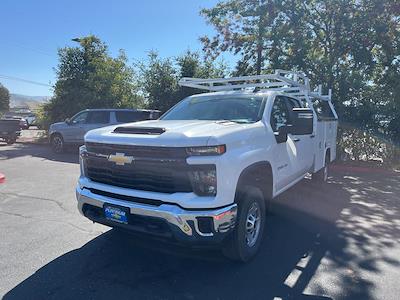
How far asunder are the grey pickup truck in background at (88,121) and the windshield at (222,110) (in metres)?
8.43

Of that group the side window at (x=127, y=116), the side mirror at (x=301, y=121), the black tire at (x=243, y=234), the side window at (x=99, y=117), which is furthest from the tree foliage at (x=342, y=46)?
the black tire at (x=243, y=234)

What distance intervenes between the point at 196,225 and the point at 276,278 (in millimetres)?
1078

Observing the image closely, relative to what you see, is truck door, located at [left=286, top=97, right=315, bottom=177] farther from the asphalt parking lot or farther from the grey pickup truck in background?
the grey pickup truck in background

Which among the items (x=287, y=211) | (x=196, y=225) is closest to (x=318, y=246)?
(x=287, y=211)

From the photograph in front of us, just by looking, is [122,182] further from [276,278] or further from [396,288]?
[396,288]

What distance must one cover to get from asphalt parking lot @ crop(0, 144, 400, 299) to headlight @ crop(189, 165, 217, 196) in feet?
3.13

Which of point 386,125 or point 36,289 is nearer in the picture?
point 36,289

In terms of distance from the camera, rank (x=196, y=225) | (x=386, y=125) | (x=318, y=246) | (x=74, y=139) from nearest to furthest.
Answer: (x=196, y=225) → (x=318, y=246) → (x=386, y=125) → (x=74, y=139)

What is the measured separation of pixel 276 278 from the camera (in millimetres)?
3758

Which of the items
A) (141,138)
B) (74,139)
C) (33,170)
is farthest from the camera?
(74,139)

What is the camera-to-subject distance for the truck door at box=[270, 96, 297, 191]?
475 cm

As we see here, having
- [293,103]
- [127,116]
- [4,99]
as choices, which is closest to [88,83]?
[127,116]

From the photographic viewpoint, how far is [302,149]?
19.2ft

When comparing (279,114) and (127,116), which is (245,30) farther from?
(279,114)
